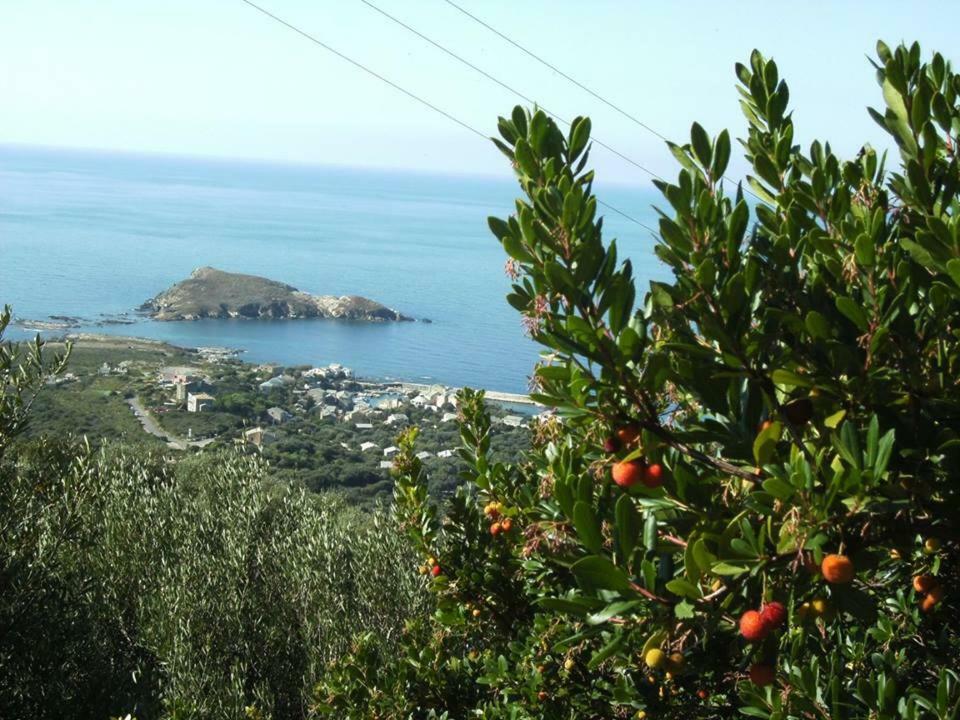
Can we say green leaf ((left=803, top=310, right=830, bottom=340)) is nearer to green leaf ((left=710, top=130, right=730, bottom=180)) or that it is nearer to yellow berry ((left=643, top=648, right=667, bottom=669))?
green leaf ((left=710, top=130, right=730, bottom=180))

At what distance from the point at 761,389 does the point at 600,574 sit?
547 millimetres

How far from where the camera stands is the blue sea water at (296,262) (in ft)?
129

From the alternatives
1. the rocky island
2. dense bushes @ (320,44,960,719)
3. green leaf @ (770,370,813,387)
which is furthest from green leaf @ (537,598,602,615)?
the rocky island

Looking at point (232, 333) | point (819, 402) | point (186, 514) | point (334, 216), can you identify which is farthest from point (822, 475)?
point (334, 216)

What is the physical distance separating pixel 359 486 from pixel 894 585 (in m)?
16.7

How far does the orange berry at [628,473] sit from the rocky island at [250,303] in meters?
44.4

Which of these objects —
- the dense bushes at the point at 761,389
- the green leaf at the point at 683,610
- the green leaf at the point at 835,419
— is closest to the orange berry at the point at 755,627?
the dense bushes at the point at 761,389

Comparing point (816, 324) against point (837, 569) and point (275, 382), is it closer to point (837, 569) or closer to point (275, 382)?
point (837, 569)

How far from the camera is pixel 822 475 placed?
1.80 m

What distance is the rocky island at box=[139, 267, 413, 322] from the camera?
45344 millimetres

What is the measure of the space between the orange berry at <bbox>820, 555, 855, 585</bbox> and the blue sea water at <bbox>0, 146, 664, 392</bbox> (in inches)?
270

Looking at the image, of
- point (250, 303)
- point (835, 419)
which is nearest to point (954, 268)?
point (835, 419)

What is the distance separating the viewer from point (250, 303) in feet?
151

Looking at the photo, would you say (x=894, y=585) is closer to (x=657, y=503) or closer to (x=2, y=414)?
(x=657, y=503)
